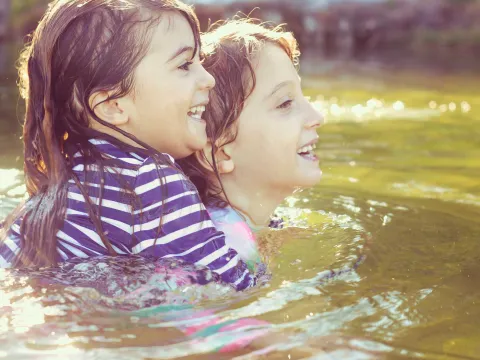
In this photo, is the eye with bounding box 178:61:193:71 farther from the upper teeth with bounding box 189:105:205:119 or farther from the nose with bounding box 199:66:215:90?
the upper teeth with bounding box 189:105:205:119

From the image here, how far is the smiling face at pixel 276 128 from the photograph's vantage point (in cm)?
335

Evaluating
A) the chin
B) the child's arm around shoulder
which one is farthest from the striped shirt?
the chin

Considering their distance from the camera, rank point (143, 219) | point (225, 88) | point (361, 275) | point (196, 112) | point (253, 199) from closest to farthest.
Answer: point (143, 219) → point (361, 275) → point (196, 112) → point (225, 88) → point (253, 199)

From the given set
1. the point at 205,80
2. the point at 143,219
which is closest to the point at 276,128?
the point at 205,80

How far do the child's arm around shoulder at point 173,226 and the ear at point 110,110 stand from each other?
9.3 inches

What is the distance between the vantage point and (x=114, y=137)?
2936 millimetres

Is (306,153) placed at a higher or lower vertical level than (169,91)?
lower

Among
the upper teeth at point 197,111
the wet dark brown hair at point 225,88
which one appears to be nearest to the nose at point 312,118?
the wet dark brown hair at point 225,88

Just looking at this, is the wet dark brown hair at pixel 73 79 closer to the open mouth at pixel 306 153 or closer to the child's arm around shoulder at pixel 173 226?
the child's arm around shoulder at pixel 173 226

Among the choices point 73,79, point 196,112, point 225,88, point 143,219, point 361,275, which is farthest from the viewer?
point 225,88

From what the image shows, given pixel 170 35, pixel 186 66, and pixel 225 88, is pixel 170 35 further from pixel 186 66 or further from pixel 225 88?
pixel 225 88

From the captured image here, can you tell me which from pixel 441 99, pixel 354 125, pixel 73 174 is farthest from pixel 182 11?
pixel 441 99

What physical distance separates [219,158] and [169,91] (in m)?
0.56

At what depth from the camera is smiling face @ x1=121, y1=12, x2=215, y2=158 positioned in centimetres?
293
